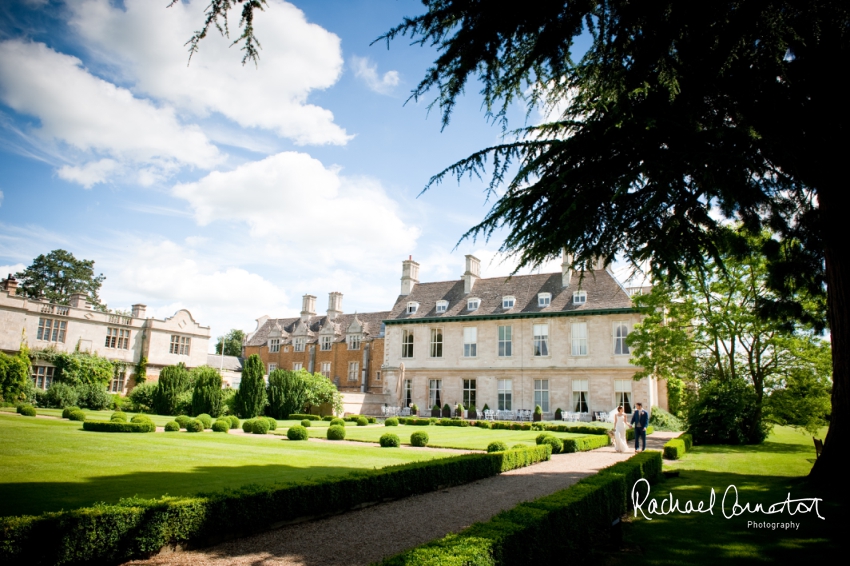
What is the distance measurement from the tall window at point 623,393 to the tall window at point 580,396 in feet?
5.87

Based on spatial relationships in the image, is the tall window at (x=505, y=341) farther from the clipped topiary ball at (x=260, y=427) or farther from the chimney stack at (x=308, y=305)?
the chimney stack at (x=308, y=305)

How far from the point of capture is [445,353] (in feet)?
123

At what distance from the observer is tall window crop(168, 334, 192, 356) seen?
139ft

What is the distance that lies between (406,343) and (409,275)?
5.97 metres

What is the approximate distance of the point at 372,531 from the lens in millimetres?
7102

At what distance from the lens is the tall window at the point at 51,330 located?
115ft

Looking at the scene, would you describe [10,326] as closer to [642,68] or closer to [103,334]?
[103,334]

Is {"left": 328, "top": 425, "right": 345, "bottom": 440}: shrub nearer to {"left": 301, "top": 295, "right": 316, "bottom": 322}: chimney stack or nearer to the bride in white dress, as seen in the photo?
the bride in white dress

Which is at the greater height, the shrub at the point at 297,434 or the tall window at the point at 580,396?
the tall window at the point at 580,396

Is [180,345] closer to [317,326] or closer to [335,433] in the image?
[317,326]

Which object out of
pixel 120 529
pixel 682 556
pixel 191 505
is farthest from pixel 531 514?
pixel 120 529

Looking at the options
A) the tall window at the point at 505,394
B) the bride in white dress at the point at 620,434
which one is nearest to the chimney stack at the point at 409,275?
the tall window at the point at 505,394

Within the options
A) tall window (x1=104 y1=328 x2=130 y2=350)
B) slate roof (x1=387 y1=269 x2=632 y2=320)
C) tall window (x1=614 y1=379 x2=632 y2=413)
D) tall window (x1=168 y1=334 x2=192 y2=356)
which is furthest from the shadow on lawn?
tall window (x1=168 y1=334 x2=192 y2=356)

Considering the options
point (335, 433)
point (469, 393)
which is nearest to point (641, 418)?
point (335, 433)
